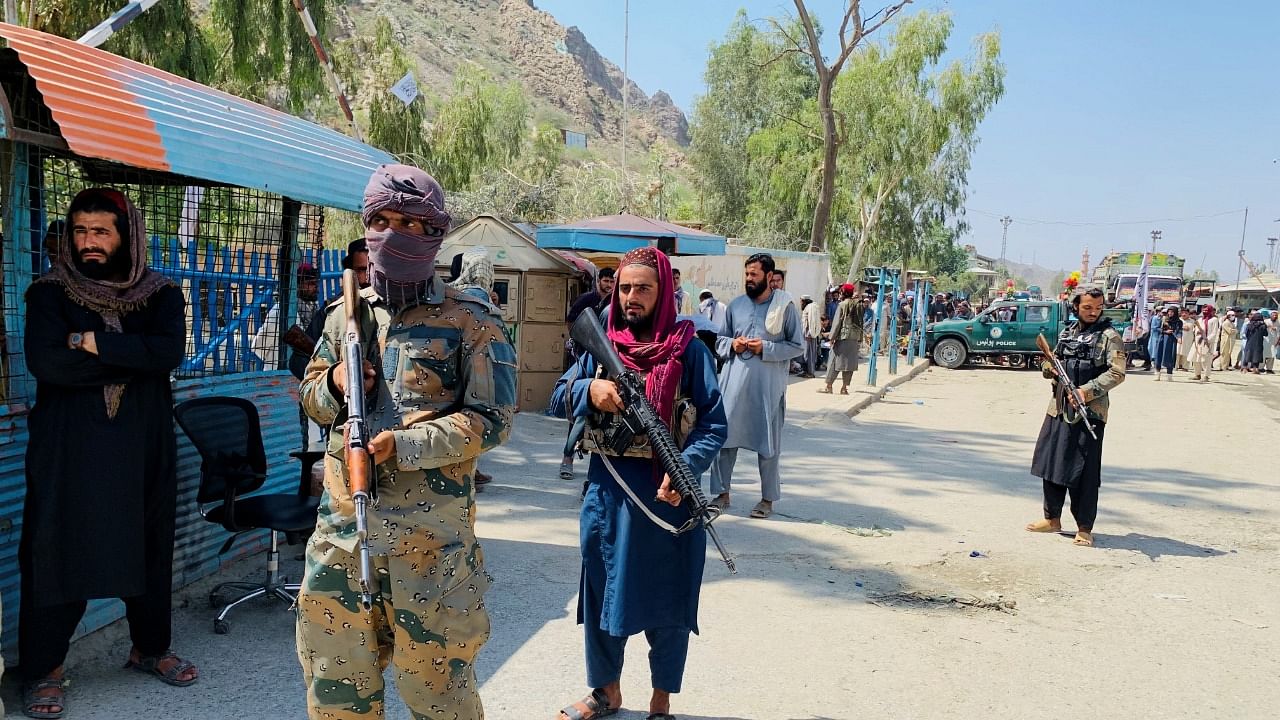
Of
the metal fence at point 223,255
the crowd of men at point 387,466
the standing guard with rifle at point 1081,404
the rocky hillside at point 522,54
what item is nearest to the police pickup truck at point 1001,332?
the standing guard with rifle at point 1081,404

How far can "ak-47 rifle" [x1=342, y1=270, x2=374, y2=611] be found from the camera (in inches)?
82.8

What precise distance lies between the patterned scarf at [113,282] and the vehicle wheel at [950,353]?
22.2 m

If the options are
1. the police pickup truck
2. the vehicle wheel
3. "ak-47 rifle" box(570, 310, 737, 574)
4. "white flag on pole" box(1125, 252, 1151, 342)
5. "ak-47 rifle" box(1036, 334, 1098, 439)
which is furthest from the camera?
"white flag on pole" box(1125, 252, 1151, 342)

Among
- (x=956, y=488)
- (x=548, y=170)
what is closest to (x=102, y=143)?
(x=956, y=488)

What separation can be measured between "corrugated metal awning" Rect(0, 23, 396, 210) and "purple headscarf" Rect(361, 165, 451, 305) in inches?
54.1

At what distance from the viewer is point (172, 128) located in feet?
11.6

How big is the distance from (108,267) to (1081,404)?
5.57 m

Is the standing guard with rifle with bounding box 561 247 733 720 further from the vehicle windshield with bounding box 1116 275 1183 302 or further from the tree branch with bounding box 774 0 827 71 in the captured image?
the vehicle windshield with bounding box 1116 275 1183 302

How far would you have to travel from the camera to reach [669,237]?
11453mm

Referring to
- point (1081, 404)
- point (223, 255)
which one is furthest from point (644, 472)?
point (1081, 404)

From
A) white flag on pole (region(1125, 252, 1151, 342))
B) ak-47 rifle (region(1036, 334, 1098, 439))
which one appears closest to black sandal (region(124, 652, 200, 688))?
ak-47 rifle (region(1036, 334, 1098, 439))

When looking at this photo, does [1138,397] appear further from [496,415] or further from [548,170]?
[548,170]

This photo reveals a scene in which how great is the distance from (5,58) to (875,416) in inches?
458

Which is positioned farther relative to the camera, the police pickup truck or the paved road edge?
the police pickup truck
